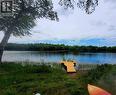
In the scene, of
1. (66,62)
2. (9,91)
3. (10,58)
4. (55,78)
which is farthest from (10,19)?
(9,91)

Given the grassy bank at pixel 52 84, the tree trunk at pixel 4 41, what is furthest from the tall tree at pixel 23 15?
the grassy bank at pixel 52 84

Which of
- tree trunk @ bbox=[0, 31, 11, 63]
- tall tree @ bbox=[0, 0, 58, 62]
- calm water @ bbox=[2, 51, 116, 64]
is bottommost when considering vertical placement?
calm water @ bbox=[2, 51, 116, 64]

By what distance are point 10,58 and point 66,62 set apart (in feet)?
25.9

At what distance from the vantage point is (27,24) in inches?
1028

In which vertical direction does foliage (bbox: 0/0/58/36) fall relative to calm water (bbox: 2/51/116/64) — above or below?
above

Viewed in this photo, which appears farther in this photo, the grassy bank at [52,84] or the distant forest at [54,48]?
the distant forest at [54,48]

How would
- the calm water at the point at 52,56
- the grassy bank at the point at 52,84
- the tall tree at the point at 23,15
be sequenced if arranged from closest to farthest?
the grassy bank at the point at 52,84 < the tall tree at the point at 23,15 < the calm water at the point at 52,56

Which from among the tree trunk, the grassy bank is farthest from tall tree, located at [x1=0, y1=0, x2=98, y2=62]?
the grassy bank

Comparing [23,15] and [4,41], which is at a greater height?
[23,15]

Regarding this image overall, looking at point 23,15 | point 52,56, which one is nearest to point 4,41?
point 23,15

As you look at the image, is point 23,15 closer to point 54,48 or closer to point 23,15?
point 23,15

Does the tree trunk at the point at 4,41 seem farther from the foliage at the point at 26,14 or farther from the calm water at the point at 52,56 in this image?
the calm water at the point at 52,56

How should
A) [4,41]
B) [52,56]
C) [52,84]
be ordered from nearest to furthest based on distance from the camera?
[52,84], [4,41], [52,56]

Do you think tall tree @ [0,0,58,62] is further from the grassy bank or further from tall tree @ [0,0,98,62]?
the grassy bank
